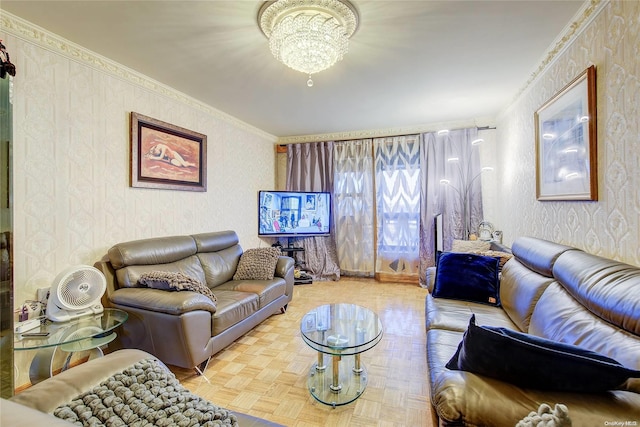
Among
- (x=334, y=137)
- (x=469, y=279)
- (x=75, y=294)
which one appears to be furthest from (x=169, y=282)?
(x=334, y=137)

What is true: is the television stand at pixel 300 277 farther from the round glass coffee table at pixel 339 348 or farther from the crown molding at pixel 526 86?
the round glass coffee table at pixel 339 348

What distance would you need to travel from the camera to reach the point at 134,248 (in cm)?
232

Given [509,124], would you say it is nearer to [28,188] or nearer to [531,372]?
[531,372]

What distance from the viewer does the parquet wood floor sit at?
1624 mm

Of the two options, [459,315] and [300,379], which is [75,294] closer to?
[300,379]

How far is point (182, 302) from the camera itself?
1.88m

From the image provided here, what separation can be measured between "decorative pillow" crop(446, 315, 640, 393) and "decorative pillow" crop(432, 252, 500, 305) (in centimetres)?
146

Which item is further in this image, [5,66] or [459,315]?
[459,315]

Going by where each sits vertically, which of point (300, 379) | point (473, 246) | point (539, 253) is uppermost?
point (539, 253)

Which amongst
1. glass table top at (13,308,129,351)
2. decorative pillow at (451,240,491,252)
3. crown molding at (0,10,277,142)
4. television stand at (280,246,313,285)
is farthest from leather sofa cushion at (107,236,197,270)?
decorative pillow at (451,240,491,252)

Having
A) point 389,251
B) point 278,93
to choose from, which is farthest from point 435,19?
point 389,251

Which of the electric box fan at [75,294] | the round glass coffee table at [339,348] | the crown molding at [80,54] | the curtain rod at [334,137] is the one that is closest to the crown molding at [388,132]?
the curtain rod at [334,137]

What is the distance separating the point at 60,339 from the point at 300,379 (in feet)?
4.89

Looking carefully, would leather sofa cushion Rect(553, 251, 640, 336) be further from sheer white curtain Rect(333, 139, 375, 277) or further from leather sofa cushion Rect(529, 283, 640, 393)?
sheer white curtain Rect(333, 139, 375, 277)
